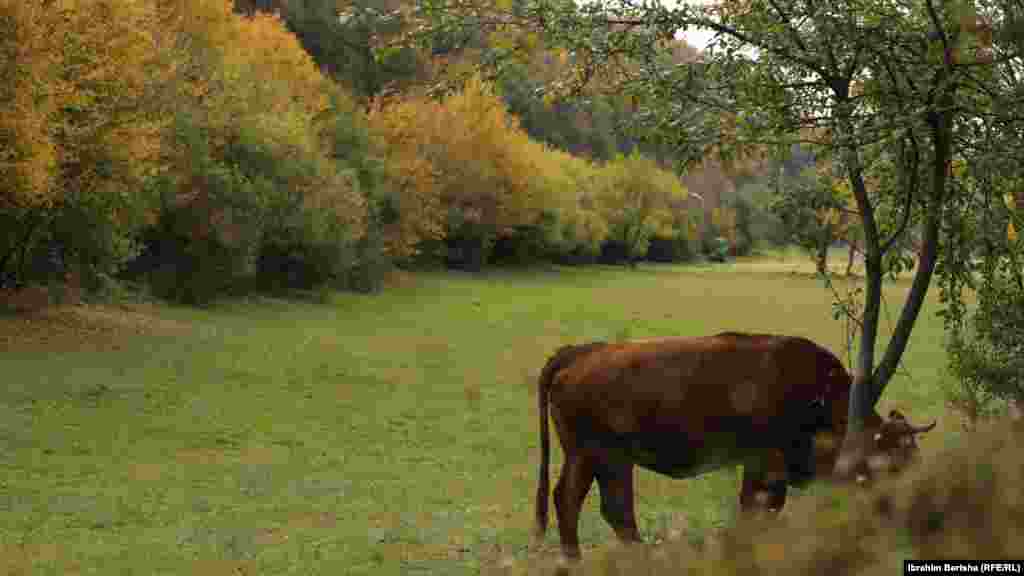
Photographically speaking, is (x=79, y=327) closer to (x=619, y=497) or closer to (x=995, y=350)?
(x=619, y=497)

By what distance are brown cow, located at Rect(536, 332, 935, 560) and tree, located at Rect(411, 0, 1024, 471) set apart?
508 millimetres

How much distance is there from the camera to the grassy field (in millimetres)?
12023

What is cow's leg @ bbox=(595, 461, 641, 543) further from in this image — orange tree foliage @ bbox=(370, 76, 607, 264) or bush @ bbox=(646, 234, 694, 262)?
bush @ bbox=(646, 234, 694, 262)

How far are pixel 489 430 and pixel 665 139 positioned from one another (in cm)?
1333

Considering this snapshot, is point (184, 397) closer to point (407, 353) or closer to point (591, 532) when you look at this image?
point (407, 353)

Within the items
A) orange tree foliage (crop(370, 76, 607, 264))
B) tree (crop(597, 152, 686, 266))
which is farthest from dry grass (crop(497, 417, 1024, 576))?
tree (crop(597, 152, 686, 266))

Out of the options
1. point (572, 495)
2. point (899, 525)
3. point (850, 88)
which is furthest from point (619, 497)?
point (899, 525)

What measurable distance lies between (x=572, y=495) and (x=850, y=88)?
4.43m

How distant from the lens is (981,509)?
3.10 m

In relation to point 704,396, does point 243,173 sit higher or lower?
higher

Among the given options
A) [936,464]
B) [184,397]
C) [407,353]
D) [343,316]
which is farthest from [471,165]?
[936,464]

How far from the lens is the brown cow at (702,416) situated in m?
8.80

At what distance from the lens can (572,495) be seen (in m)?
9.03

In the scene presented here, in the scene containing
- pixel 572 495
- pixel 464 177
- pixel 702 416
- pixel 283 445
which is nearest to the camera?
pixel 702 416
